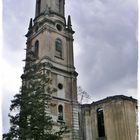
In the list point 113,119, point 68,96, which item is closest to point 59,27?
point 68,96

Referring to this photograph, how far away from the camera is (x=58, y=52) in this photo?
2697 cm

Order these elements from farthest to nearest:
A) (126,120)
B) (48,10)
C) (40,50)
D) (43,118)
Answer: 1. (48,10)
2. (40,50)
3. (126,120)
4. (43,118)

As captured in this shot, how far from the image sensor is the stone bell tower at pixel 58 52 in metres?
23.9

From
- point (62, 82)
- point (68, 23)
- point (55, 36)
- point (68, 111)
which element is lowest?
A: point (68, 111)

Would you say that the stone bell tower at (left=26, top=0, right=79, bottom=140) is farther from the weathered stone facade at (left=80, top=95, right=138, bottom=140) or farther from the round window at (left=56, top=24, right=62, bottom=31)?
the weathered stone facade at (left=80, top=95, right=138, bottom=140)

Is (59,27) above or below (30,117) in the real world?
above

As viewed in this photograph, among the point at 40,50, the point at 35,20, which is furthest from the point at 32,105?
the point at 35,20

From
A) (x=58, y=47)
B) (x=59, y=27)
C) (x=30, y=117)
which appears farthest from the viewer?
(x=59, y=27)

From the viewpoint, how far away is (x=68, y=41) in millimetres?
28594

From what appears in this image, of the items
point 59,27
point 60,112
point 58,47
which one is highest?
point 59,27

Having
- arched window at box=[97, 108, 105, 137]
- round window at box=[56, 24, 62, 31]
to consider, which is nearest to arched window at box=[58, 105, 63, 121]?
arched window at box=[97, 108, 105, 137]

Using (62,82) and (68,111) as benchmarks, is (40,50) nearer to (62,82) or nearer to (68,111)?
(62,82)

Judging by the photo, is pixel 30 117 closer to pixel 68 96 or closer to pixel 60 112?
pixel 60 112

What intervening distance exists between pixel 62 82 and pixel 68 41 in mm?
5596
